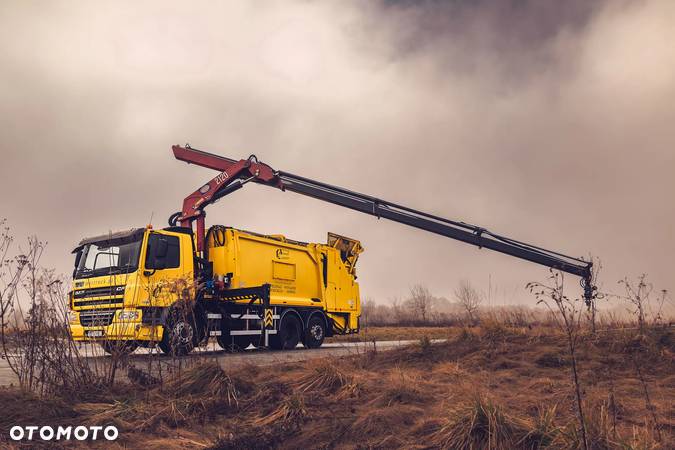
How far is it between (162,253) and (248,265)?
3.06 metres

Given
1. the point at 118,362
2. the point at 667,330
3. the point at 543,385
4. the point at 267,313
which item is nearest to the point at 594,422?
the point at 543,385

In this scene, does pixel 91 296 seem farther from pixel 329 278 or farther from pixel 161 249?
pixel 329 278

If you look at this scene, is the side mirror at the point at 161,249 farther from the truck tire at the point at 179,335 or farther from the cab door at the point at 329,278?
the cab door at the point at 329,278

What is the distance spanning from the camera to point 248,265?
15617 millimetres

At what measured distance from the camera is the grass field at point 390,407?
4266 mm

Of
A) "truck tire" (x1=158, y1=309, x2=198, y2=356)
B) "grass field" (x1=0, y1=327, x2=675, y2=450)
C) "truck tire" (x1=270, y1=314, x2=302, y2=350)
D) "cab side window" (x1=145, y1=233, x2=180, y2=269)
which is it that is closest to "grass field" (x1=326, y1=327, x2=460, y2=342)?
"truck tire" (x1=270, y1=314, x2=302, y2=350)

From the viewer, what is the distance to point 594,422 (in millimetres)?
4121

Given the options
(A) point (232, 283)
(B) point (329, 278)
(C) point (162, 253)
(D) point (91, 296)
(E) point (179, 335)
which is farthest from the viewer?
(B) point (329, 278)

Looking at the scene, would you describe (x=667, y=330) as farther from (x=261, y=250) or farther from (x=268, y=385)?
(x=261, y=250)

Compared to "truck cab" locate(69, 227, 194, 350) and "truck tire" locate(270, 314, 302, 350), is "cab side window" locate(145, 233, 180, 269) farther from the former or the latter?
"truck tire" locate(270, 314, 302, 350)

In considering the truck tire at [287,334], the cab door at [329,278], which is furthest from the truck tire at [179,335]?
the cab door at [329,278]

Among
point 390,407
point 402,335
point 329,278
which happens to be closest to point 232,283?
point 329,278

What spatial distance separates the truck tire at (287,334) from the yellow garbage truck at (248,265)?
29 millimetres

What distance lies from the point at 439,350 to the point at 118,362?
4.99 metres
